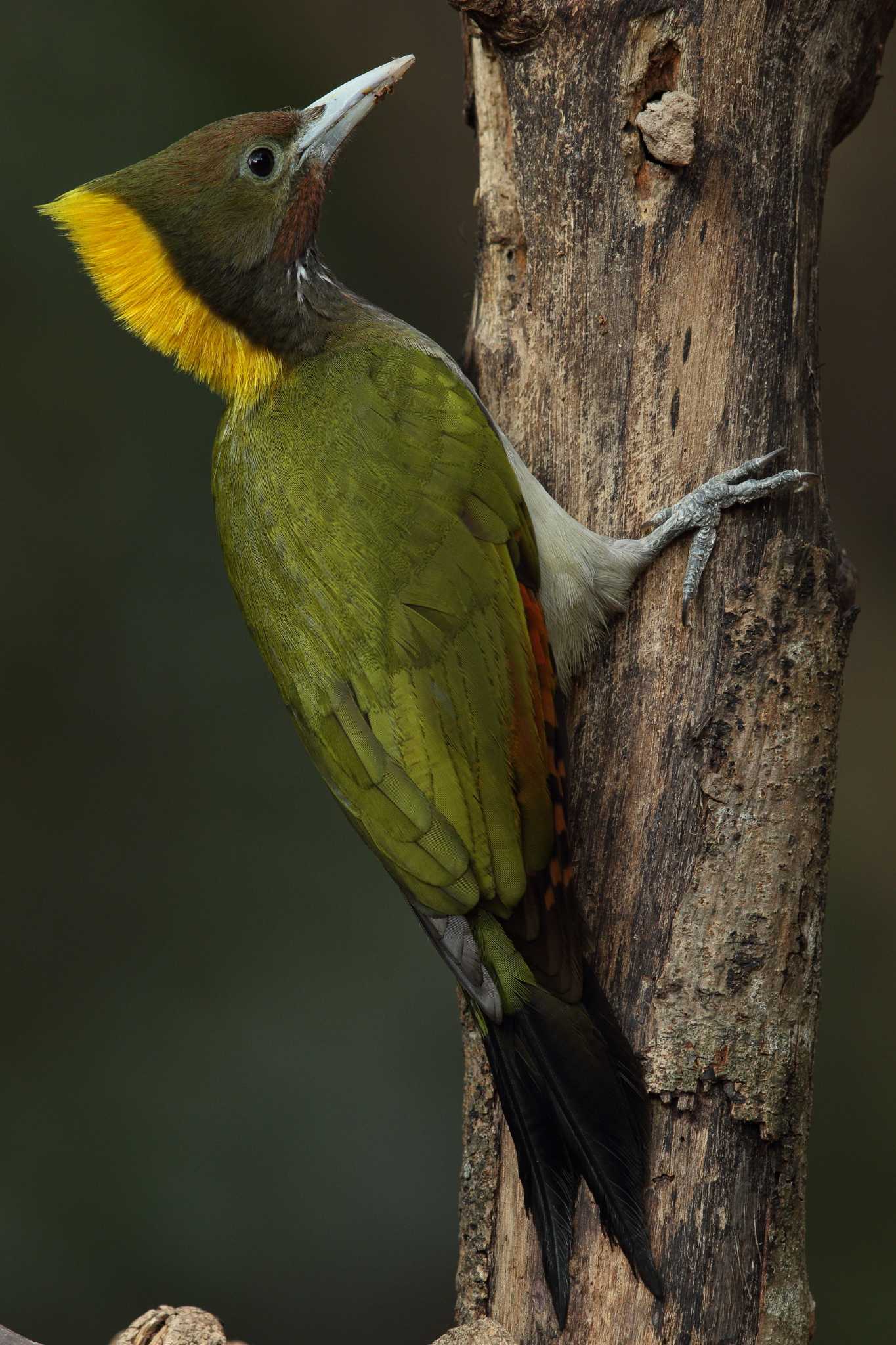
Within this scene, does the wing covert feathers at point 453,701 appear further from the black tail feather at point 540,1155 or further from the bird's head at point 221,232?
the bird's head at point 221,232

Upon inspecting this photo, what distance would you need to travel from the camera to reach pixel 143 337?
96.6 inches

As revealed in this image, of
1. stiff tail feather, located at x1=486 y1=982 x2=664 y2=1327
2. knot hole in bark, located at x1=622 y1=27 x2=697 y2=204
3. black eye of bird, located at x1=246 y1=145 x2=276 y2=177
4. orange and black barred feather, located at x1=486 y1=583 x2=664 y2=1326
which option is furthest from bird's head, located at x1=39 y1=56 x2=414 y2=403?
stiff tail feather, located at x1=486 y1=982 x2=664 y2=1327

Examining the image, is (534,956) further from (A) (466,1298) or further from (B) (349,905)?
(B) (349,905)

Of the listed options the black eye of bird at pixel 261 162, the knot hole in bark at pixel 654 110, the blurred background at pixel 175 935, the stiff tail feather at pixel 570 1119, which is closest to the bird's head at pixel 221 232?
the black eye of bird at pixel 261 162

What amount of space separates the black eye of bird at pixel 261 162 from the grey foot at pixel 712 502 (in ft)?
3.25

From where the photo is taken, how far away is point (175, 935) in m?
4.00

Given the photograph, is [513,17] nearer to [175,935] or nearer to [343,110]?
[343,110]

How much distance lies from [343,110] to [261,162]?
0.65ft

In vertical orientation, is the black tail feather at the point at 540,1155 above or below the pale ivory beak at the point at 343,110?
below

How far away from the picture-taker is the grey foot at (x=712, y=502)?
2062 millimetres

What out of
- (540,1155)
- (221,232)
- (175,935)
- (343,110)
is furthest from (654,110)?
(175,935)

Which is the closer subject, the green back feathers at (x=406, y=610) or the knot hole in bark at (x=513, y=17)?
the green back feathers at (x=406, y=610)

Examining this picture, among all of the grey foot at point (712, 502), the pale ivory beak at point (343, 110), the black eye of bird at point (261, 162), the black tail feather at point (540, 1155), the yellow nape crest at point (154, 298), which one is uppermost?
the pale ivory beak at point (343, 110)

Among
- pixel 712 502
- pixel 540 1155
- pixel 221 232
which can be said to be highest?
pixel 221 232
